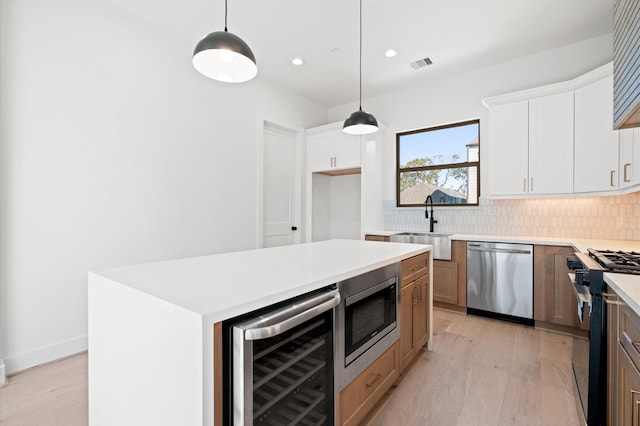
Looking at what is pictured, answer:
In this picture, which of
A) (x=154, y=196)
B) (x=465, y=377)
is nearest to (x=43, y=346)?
(x=154, y=196)

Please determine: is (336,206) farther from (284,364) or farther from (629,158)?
(284,364)

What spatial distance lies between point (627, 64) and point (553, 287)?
90.1 inches

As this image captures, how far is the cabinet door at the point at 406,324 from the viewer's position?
209cm

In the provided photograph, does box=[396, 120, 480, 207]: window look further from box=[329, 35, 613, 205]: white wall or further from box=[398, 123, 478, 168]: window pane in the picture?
box=[329, 35, 613, 205]: white wall

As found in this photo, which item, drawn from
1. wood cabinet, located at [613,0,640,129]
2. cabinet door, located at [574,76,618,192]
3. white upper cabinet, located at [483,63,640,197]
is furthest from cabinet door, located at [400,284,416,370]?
cabinet door, located at [574,76,618,192]

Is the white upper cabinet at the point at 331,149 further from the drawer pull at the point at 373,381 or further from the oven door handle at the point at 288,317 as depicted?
the oven door handle at the point at 288,317

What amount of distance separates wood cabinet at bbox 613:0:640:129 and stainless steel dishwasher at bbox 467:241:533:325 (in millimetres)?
1857

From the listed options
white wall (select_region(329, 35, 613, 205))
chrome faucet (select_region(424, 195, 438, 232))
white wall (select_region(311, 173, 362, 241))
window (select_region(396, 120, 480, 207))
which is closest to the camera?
white wall (select_region(329, 35, 613, 205))

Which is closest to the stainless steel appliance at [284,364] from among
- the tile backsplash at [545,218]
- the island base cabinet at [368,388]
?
the island base cabinet at [368,388]

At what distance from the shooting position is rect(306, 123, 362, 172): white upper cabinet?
4539 mm

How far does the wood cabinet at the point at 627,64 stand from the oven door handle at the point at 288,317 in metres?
1.51

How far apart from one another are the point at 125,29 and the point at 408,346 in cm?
369

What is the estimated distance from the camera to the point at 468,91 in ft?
13.3

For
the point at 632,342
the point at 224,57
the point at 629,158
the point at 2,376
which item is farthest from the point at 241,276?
the point at 629,158
